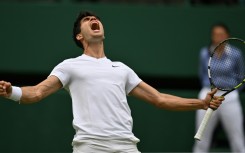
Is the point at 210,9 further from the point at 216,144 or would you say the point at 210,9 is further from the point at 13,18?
the point at 13,18

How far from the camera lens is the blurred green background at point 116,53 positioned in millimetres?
10656

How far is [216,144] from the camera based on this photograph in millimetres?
11031

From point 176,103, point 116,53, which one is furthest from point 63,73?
point 116,53

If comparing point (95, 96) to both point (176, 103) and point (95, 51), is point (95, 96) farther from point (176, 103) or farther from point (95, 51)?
point (176, 103)

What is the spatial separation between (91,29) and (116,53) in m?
4.88

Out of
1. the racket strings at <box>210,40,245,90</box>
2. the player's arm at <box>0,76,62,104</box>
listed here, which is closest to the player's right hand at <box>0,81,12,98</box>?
the player's arm at <box>0,76,62,104</box>

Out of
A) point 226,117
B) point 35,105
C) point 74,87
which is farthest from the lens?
point 35,105

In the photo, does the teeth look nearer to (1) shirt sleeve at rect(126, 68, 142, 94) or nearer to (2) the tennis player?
(2) the tennis player

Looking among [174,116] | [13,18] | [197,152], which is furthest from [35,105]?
[197,152]

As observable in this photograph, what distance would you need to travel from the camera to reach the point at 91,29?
19.3 ft

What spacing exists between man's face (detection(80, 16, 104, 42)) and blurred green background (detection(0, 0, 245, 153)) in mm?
4710

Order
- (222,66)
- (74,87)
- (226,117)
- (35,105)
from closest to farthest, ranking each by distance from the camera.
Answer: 1. (74,87)
2. (222,66)
3. (226,117)
4. (35,105)

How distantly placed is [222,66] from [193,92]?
2.52 meters

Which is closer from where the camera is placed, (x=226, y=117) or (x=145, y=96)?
(x=145, y=96)
